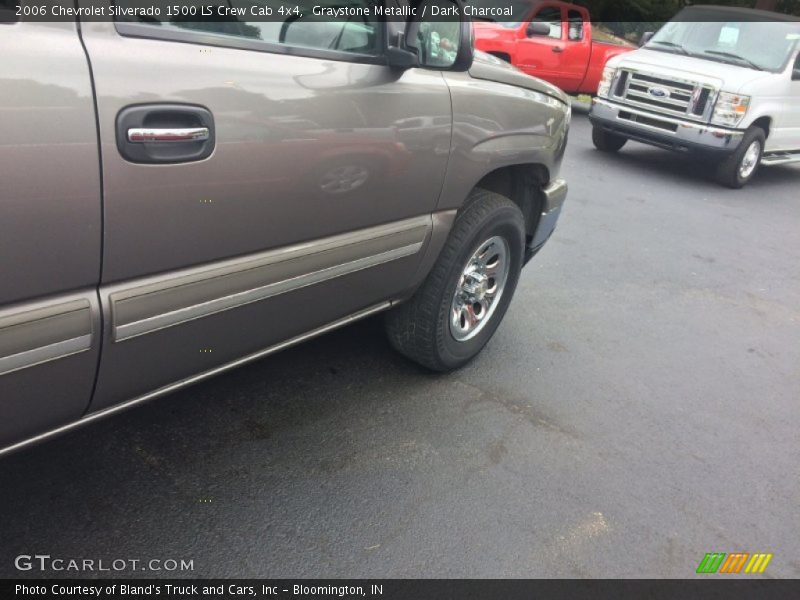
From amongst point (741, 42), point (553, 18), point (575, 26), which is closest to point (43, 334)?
point (741, 42)

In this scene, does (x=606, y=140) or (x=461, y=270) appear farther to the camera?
(x=606, y=140)

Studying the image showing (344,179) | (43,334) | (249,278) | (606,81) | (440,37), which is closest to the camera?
(43,334)

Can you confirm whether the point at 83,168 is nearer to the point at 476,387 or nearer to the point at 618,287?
the point at 476,387

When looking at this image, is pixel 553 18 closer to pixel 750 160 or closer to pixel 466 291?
pixel 750 160

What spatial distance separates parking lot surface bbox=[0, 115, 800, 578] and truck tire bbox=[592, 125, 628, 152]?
5491mm

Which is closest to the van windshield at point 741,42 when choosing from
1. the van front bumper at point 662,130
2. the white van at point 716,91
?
the white van at point 716,91

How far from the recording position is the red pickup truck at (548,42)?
11.1m

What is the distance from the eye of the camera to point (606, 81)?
9336mm

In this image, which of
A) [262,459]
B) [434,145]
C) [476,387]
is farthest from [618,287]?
[262,459]

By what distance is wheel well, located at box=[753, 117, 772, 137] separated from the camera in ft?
29.1

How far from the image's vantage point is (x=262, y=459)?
286 cm

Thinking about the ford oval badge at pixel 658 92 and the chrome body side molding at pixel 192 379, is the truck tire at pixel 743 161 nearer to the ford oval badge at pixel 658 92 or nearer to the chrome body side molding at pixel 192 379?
the ford oval badge at pixel 658 92

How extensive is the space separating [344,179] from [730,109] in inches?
287

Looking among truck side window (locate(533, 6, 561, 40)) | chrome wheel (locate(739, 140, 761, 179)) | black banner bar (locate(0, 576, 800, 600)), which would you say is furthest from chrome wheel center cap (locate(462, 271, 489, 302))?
truck side window (locate(533, 6, 561, 40))
